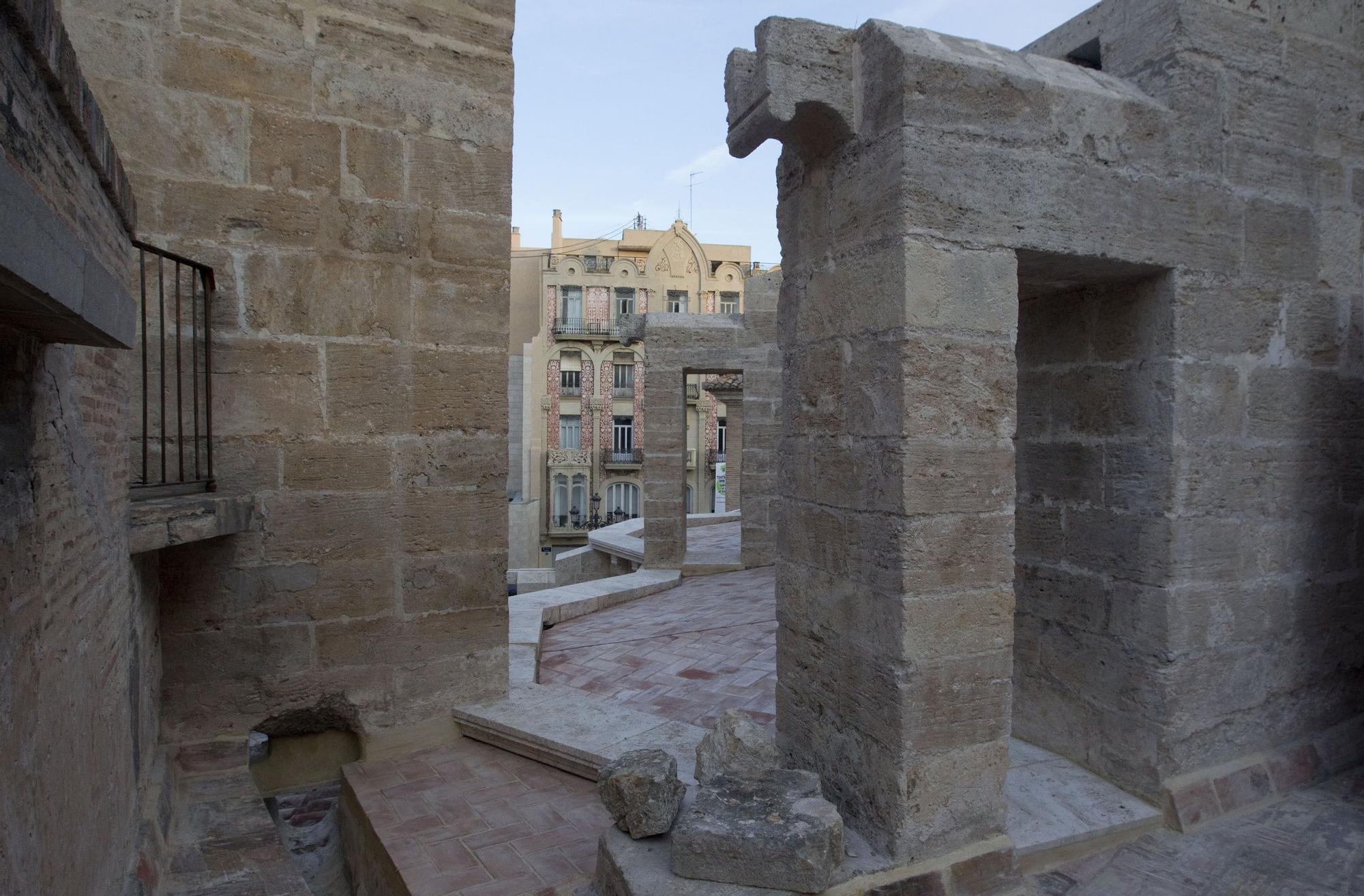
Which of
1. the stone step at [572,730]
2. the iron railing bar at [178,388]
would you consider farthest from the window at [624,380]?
the iron railing bar at [178,388]

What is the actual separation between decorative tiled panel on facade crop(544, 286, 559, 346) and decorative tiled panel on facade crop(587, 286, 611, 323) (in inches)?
45.0

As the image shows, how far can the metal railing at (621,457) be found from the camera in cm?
3123

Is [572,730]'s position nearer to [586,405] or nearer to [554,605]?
[554,605]

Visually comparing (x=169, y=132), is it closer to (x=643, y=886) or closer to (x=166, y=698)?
(x=166, y=698)

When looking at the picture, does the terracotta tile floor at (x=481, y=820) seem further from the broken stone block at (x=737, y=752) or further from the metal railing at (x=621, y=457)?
the metal railing at (x=621, y=457)

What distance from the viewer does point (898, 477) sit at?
8.75ft

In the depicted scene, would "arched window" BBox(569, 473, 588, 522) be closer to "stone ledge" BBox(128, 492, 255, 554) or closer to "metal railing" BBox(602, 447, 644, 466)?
"metal railing" BBox(602, 447, 644, 466)

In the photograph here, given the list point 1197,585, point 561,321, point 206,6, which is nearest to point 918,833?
point 1197,585

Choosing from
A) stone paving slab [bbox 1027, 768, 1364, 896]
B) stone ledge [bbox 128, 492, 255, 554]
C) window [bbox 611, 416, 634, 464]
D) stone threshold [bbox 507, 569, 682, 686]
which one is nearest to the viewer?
stone paving slab [bbox 1027, 768, 1364, 896]

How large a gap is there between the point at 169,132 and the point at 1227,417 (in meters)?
4.63

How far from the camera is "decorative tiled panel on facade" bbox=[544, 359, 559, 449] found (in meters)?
30.7

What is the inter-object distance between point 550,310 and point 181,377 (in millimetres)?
26988

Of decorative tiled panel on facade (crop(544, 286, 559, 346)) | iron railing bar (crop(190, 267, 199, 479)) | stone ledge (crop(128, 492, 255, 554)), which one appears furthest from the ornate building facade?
stone ledge (crop(128, 492, 255, 554))

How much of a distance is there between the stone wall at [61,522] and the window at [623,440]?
28518 mm
